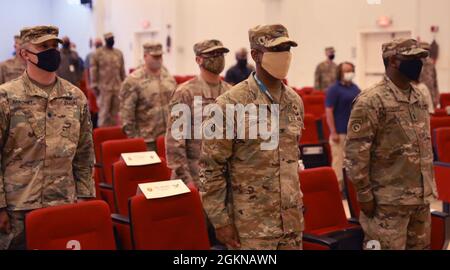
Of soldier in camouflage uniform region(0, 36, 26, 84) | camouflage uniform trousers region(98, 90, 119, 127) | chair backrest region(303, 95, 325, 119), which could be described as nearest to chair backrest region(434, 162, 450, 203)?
chair backrest region(303, 95, 325, 119)

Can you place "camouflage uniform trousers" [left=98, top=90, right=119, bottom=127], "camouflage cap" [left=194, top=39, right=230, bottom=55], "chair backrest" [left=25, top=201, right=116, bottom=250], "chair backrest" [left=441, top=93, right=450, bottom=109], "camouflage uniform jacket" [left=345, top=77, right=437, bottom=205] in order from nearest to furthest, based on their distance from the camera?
"chair backrest" [left=25, top=201, right=116, bottom=250] < "camouflage uniform jacket" [left=345, top=77, right=437, bottom=205] < "camouflage cap" [left=194, top=39, right=230, bottom=55] < "camouflage uniform trousers" [left=98, top=90, right=119, bottom=127] < "chair backrest" [left=441, top=93, right=450, bottom=109]

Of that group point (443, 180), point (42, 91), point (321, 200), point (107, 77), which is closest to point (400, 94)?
point (321, 200)

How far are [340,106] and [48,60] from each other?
13.6ft

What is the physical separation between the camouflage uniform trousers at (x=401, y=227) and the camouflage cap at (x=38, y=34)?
6.63 ft

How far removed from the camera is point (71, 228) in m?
3.06

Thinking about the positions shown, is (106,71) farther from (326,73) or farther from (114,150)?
(326,73)

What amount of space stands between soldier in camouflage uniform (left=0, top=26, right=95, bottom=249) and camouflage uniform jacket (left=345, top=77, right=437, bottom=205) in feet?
5.02

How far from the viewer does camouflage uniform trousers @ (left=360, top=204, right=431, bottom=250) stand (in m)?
3.57

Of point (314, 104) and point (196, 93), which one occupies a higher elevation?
point (196, 93)

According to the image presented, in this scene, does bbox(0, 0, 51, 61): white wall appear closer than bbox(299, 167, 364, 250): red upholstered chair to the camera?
No

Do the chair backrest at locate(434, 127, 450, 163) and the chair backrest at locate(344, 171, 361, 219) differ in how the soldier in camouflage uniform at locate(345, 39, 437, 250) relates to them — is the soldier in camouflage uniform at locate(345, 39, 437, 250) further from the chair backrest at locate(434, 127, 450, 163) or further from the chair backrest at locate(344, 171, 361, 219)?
the chair backrest at locate(434, 127, 450, 163)

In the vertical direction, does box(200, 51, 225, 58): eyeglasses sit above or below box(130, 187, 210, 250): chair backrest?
above
